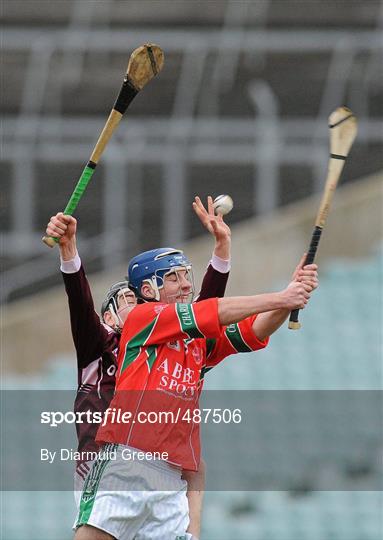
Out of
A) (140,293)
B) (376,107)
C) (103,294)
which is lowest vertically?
(140,293)

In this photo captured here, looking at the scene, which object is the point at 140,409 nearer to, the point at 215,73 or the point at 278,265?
the point at 278,265

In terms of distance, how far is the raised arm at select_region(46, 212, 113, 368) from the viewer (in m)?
4.51

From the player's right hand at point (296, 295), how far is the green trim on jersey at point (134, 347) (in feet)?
1.81

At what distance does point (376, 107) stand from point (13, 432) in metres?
4.34

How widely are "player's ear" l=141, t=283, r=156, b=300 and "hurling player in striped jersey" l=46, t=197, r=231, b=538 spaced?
0.65 ft

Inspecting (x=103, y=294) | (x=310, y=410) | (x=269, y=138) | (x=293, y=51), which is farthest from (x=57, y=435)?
(x=293, y=51)

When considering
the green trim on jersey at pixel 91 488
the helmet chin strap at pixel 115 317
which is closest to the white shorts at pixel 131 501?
the green trim on jersey at pixel 91 488

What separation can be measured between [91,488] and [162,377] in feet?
1.53

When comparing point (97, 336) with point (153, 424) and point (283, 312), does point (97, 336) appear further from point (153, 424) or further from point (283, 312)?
point (283, 312)

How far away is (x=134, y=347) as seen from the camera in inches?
184

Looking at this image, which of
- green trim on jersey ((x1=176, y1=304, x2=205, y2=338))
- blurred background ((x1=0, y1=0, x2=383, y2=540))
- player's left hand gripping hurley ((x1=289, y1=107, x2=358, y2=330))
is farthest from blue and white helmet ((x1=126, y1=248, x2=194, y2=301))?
blurred background ((x1=0, y1=0, x2=383, y2=540))

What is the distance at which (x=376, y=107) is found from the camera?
11.3 meters

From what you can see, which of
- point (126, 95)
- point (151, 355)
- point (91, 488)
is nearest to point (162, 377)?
point (151, 355)

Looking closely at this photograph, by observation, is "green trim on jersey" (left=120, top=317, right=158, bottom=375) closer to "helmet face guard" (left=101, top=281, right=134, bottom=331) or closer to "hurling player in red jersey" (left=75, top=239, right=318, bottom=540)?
"hurling player in red jersey" (left=75, top=239, right=318, bottom=540)
